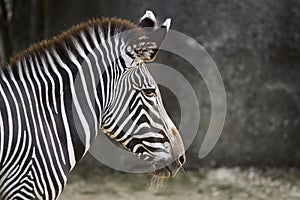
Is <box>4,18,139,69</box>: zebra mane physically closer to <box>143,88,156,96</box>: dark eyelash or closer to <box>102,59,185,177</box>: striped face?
<box>102,59,185,177</box>: striped face

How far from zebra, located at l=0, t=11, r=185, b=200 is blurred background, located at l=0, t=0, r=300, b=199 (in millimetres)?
3859

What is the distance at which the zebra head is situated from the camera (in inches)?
169

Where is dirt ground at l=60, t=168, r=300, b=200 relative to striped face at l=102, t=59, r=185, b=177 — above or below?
below

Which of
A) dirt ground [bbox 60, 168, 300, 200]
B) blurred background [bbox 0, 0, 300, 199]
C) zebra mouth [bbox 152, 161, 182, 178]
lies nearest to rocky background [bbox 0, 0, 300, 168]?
blurred background [bbox 0, 0, 300, 199]

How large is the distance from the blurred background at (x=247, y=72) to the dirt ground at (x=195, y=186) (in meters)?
0.12

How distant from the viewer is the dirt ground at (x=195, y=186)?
7.41m

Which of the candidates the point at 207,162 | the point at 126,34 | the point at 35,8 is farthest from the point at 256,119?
the point at 126,34

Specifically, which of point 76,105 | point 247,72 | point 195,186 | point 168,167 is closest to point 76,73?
point 76,105

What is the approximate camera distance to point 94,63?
4273 millimetres

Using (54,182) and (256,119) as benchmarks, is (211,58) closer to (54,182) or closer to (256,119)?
(256,119)

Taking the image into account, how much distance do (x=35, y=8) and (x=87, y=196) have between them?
327 cm

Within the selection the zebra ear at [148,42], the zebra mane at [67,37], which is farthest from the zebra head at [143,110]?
the zebra mane at [67,37]

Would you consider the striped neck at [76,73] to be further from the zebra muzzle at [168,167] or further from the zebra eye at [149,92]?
the zebra muzzle at [168,167]

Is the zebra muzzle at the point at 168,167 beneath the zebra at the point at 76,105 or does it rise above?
beneath
